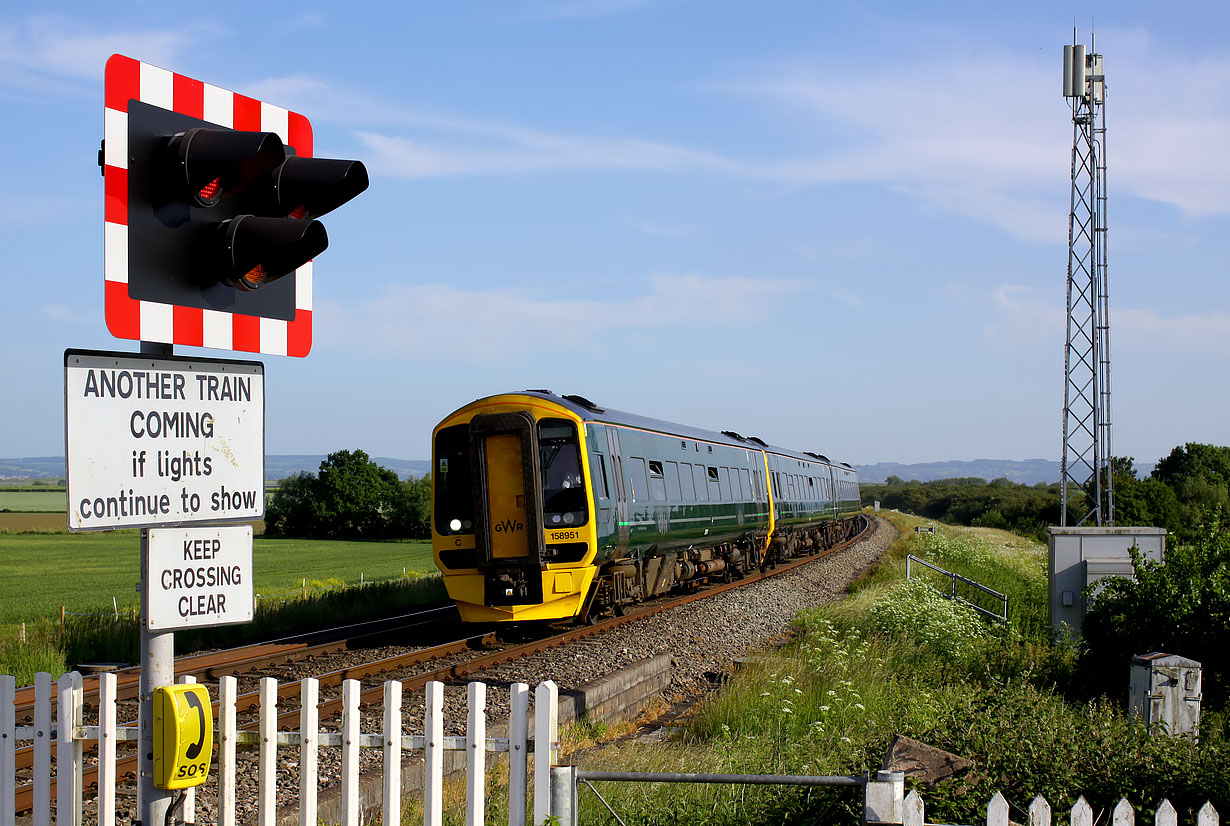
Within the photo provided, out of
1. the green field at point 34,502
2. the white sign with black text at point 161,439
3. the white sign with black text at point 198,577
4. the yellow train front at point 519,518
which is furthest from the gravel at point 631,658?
the green field at point 34,502

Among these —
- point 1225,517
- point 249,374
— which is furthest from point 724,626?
point 249,374

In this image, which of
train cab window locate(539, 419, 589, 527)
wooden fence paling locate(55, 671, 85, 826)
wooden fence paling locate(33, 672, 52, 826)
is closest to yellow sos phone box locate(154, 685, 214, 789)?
wooden fence paling locate(55, 671, 85, 826)

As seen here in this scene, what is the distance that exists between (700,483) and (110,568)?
107 ft

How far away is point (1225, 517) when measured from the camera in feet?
45.1

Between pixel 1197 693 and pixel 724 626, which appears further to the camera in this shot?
pixel 724 626

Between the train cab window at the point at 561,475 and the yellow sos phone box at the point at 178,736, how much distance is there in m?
9.77

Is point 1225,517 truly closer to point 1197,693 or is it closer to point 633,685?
point 1197,693

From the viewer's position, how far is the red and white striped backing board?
3.37 meters

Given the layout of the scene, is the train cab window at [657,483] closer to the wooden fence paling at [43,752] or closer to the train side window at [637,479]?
the train side window at [637,479]

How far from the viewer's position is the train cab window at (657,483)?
637 inches

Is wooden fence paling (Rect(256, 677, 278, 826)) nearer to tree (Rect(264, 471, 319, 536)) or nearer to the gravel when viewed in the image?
the gravel

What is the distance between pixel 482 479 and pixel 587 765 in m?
7.06

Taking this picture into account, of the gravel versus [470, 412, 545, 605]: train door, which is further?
[470, 412, 545, 605]: train door

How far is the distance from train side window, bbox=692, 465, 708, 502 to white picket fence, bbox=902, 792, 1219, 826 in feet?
47.8
